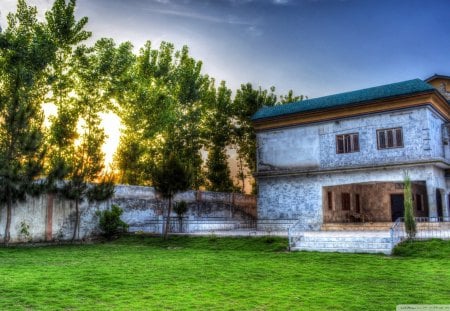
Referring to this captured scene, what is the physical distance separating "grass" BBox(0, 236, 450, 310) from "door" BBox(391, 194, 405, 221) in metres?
12.4

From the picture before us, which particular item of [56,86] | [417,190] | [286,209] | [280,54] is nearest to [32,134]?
[56,86]

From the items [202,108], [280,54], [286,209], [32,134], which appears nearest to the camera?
[32,134]

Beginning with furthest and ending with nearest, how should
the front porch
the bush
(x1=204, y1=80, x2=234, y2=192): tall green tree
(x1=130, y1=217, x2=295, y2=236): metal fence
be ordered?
(x1=204, y1=80, x2=234, y2=192): tall green tree → the front porch → (x1=130, y1=217, x2=295, y2=236): metal fence → the bush

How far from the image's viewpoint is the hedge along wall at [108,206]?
720 inches

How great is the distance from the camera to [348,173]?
21469mm

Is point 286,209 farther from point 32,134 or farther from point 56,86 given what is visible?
point 56,86

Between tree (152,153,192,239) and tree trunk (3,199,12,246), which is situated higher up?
tree (152,153,192,239)

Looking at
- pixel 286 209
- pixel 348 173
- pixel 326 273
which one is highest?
pixel 348 173

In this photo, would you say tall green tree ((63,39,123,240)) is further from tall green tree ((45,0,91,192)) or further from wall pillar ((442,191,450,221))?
wall pillar ((442,191,450,221))

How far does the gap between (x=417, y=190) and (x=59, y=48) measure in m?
23.6

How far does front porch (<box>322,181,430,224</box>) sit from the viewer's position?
24.8 metres

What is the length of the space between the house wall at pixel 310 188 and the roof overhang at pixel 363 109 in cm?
297

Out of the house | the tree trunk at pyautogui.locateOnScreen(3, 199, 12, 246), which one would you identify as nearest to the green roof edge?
the house

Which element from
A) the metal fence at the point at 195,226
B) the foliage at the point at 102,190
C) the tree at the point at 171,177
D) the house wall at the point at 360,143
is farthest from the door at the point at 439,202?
the foliage at the point at 102,190
